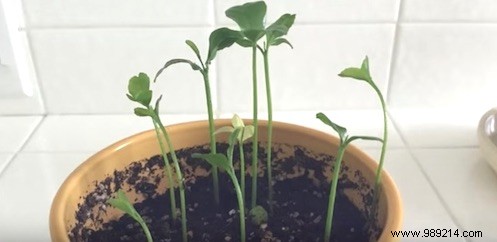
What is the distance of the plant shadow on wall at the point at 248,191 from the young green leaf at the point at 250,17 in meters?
0.02

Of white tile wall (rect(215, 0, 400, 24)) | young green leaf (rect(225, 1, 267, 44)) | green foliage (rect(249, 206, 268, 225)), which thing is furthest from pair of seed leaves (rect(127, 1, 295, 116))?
white tile wall (rect(215, 0, 400, 24))

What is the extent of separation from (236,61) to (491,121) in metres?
0.25

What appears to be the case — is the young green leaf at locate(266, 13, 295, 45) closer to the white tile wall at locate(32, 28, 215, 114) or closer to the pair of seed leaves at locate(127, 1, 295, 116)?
the pair of seed leaves at locate(127, 1, 295, 116)

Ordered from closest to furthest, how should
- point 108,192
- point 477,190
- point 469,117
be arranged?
point 108,192 < point 477,190 < point 469,117

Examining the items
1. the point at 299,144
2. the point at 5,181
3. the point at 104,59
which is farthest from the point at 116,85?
the point at 299,144

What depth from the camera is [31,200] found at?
440 millimetres

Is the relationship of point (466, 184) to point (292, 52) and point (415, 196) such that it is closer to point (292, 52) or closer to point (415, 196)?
point (415, 196)

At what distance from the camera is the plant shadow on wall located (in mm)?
323

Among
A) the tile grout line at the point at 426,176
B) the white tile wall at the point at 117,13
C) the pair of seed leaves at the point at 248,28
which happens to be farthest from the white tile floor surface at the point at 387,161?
the pair of seed leaves at the point at 248,28

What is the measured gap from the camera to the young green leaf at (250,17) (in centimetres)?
27

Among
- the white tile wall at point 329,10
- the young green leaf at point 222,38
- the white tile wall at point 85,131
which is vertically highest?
the white tile wall at point 329,10

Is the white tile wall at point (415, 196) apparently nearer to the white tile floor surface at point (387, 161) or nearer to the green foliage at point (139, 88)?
the white tile floor surface at point (387, 161)

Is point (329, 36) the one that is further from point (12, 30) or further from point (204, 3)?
point (12, 30)

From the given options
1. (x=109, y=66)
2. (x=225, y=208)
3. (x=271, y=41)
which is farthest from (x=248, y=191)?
(x=109, y=66)
